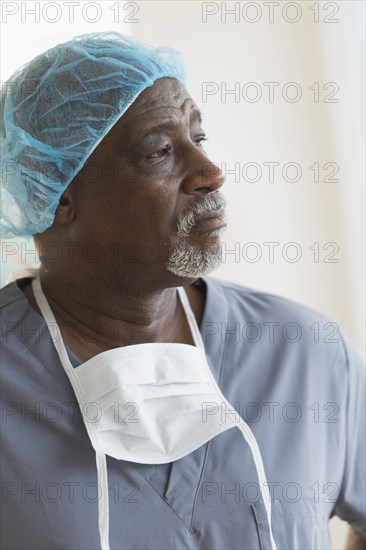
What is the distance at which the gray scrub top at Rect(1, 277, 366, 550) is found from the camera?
104 centimetres

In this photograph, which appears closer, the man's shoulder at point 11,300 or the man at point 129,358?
the man at point 129,358

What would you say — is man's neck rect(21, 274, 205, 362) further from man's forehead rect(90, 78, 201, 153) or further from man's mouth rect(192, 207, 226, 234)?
man's forehead rect(90, 78, 201, 153)

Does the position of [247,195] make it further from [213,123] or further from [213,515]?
[213,515]

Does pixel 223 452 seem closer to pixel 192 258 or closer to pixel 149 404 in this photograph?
pixel 149 404

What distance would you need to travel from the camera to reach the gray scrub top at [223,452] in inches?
41.1

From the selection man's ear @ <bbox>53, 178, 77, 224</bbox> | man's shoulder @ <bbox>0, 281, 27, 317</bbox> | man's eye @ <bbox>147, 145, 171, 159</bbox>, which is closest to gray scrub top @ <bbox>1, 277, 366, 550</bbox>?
man's shoulder @ <bbox>0, 281, 27, 317</bbox>

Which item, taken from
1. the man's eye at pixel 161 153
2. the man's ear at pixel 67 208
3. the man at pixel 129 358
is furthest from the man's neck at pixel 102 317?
the man's eye at pixel 161 153

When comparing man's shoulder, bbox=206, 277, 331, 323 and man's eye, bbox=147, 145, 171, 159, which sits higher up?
man's eye, bbox=147, 145, 171, 159

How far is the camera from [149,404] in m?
1.12

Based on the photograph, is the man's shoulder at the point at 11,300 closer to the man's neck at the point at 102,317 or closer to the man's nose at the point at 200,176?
the man's neck at the point at 102,317

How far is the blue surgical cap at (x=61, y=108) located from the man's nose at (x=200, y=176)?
0.42 feet

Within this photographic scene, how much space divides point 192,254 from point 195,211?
0.21 feet

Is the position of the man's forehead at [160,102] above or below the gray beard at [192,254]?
above

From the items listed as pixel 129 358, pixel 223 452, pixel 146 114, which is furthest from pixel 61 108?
pixel 223 452
